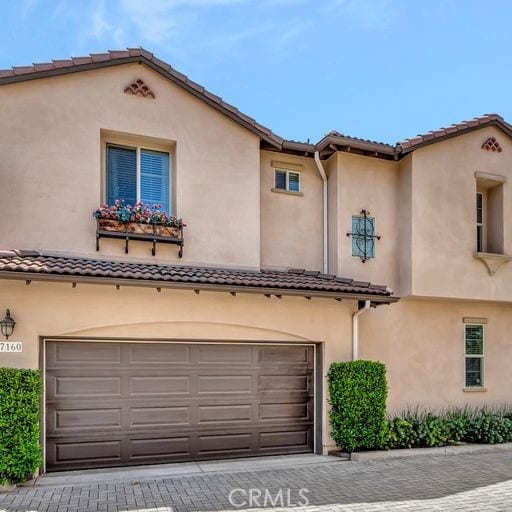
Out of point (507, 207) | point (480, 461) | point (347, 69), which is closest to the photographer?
point (480, 461)

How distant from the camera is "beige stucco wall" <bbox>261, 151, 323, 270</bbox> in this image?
11.1 metres

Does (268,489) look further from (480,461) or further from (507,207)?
(507,207)

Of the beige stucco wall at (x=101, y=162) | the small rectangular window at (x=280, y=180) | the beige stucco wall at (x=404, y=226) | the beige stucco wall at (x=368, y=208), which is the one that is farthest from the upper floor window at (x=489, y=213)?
the beige stucco wall at (x=101, y=162)

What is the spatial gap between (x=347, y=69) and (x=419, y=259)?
6.30 meters

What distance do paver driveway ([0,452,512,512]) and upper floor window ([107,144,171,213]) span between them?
5.20 meters

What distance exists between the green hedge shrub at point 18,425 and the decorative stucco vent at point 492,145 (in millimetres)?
11142

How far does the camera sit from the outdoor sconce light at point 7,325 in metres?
7.85

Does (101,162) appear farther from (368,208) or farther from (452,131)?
(452,131)

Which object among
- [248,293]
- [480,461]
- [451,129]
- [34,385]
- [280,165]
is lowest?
[480,461]

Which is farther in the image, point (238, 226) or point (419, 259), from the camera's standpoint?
point (419, 259)

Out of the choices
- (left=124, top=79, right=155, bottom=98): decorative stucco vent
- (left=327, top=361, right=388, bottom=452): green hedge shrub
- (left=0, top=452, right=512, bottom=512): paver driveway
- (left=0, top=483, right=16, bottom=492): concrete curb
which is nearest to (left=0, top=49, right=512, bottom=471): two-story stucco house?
(left=124, top=79, right=155, bottom=98): decorative stucco vent

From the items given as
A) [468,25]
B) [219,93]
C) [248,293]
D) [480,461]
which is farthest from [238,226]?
[468,25]

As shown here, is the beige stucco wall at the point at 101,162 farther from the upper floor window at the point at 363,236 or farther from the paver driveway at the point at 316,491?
the paver driveway at the point at 316,491

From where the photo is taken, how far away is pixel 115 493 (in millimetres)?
7285
